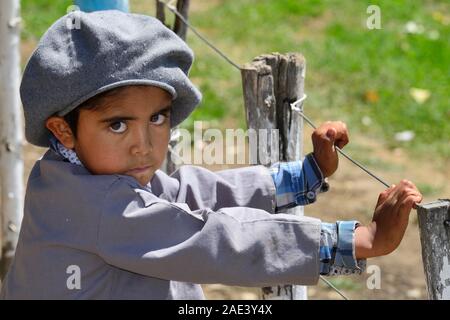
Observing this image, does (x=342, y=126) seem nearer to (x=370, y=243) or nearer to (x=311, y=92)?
(x=370, y=243)

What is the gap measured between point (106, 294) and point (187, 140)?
3161mm

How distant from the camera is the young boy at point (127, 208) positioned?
8.07 feet

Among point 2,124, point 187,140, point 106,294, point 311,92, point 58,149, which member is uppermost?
point 311,92

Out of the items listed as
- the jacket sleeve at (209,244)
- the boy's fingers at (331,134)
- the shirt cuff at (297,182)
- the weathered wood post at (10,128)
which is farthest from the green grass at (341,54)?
the jacket sleeve at (209,244)

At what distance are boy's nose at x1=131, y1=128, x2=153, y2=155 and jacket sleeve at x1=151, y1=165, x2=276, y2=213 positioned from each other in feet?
0.96

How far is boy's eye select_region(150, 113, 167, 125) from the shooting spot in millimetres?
2604

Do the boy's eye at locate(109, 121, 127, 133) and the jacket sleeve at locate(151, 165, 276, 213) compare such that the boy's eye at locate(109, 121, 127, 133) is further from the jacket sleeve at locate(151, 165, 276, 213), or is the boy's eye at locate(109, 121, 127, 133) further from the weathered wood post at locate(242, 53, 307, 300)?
the weathered wood post at locate(242, 53, 307, 300)

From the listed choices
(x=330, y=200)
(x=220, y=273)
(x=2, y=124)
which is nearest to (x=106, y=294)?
(x=220, y=273)

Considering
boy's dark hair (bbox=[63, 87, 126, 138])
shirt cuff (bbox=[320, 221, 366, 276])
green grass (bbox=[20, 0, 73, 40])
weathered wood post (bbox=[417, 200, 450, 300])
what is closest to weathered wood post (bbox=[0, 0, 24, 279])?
boy's dark hair (bbox=[63, 87, 126, 138])

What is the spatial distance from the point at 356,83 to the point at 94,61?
4636 mm

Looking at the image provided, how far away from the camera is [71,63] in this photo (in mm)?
2494

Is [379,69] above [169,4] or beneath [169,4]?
above

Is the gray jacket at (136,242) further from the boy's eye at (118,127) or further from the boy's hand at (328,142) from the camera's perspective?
the boy's hand at (328,142)

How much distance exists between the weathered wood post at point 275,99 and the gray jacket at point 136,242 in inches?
26.5
